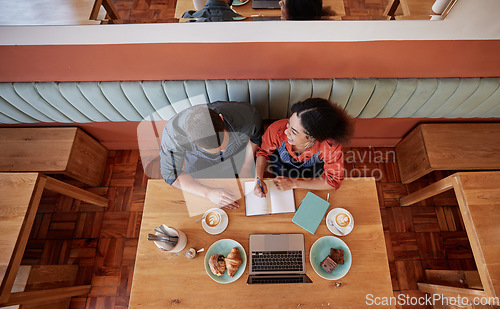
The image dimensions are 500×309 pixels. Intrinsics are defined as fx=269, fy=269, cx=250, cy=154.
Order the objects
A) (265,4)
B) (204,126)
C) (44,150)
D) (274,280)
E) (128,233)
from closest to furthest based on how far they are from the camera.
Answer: (204,126) → (274,280) → (265,4) → (44,150) → (128,233)

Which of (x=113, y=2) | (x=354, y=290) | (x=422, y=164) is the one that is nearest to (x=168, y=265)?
(x=354, y=290)

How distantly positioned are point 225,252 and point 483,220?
1.19 m

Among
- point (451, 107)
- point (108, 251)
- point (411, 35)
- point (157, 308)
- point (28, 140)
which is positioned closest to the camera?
point (157, 308)

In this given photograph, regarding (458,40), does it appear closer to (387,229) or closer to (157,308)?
(387,229)

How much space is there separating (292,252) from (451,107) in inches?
50.5

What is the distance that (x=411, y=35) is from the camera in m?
1.26

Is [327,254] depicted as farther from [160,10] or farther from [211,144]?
[160,10]

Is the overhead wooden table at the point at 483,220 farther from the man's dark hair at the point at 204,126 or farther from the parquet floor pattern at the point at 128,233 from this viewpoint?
the man's dark hair at the point at 204,126

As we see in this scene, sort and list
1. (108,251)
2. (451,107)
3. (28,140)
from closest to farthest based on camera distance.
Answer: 1. (451,107)
2. (28,140)
3. (108,251)

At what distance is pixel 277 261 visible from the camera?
1.17 meters

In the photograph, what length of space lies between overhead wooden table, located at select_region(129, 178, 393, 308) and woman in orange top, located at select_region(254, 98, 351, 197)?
0.26 ft

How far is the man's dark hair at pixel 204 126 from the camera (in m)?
1.04

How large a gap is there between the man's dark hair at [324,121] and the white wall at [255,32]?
33 centimetres

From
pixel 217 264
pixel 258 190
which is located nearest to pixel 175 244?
pixel 217 264
